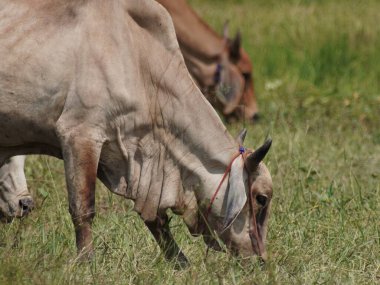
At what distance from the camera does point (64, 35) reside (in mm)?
5836

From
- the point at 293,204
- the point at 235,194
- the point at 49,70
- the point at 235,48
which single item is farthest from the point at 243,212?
the point at 235,48

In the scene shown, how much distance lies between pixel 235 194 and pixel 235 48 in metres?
5.67

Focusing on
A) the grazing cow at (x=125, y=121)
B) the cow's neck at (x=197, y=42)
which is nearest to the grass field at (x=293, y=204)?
the grazing cow at (x=125, y=121)

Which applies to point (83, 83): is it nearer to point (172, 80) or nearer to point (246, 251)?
point (172, 80)

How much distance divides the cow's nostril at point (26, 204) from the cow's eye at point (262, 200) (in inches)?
49.7

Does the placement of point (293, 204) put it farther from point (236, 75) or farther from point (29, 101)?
point (236, 75)

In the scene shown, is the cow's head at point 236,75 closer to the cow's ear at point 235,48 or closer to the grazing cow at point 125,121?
the cow's ear at point 235,48

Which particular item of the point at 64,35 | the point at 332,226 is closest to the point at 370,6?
the point at 332,226

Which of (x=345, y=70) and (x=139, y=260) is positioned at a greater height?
(x=139, y=260)

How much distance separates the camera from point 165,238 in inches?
242

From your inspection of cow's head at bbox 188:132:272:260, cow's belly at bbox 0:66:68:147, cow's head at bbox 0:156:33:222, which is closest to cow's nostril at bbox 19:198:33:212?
cow's head at bbox 0:156:33:222

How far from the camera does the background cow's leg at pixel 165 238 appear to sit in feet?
19.8

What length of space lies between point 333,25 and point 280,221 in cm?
675

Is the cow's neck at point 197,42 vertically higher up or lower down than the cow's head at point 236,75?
higher up
